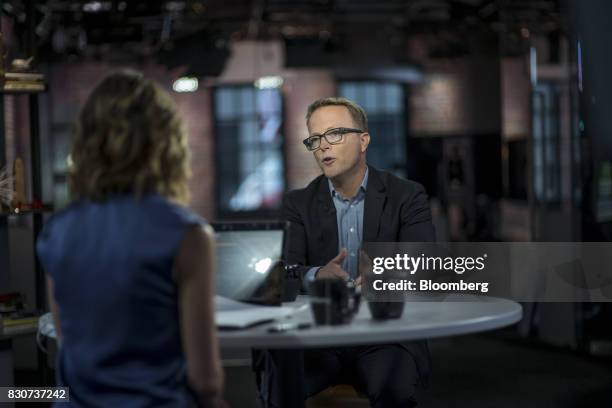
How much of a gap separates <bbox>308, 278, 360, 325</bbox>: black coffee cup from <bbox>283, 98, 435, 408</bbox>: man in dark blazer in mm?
760

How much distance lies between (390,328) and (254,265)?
0.43 metres

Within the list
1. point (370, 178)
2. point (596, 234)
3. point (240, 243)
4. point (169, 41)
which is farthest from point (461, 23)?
point (240, 243)

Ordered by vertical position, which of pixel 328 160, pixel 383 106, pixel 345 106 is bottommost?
pixel 328 160

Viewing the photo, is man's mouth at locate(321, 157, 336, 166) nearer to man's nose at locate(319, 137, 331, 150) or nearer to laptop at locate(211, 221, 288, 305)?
man's nose at locate(319, 137, 331, 150)

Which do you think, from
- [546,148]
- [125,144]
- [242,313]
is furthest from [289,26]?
[125,144]

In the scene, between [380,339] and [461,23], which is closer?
[380,339]

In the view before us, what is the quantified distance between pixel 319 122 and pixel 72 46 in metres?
8.86

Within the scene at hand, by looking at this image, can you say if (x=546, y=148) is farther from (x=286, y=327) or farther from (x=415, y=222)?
(x=286, y=327)

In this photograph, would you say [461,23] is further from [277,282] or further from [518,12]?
[277,282]

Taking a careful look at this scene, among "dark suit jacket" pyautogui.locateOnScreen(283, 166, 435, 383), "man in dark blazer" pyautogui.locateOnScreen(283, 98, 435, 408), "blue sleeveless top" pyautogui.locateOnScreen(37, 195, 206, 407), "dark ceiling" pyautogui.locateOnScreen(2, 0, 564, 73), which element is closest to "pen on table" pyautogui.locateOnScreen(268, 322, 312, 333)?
"blue sleeveless top" pyautogui.locateOnScreen(37, 195, 206, 407)

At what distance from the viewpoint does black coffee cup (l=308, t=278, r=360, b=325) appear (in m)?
2.06

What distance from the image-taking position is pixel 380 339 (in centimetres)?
194

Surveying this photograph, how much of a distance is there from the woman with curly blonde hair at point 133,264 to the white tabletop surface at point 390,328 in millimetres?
210

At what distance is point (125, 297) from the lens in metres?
1.67
